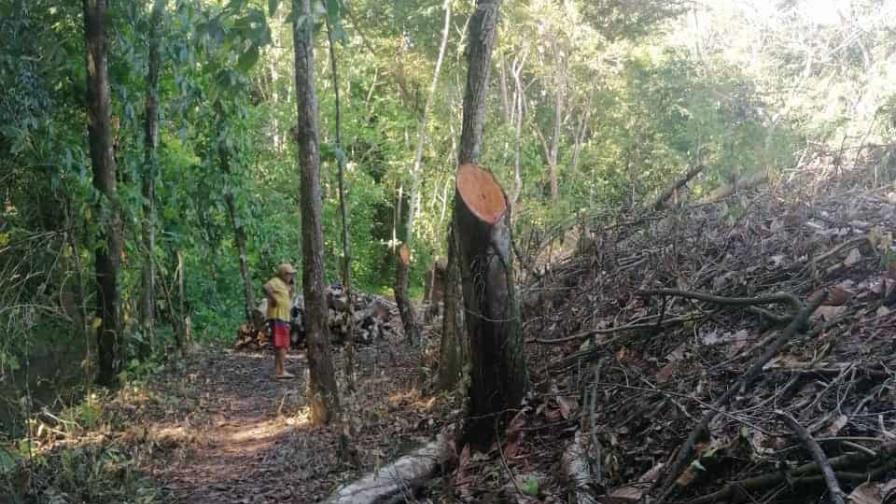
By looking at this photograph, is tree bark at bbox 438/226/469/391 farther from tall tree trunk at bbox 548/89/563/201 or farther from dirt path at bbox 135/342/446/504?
tall tree trunk at bbox 548/89/563/201

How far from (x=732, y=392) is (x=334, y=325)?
11.9m

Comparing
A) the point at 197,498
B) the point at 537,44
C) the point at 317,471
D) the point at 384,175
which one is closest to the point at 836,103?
the point at 537,44

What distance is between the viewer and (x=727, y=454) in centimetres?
380

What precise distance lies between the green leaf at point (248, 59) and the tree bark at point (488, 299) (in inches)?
73.6

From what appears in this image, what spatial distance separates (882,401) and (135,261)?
10222 millimetres

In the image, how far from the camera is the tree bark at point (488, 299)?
5.52m

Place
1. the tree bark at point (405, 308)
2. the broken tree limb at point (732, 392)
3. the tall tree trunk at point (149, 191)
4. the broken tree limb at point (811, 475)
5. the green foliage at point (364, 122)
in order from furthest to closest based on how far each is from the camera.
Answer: the tree bark at point (405, 308)
the tall tree trunk at point (149, 191)
the green foliage at point (364, 122)
the broken tree limb at point (732, 392)
the broken tree limb at point (811, 475)

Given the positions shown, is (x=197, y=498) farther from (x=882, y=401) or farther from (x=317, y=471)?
(x=882, y=401)

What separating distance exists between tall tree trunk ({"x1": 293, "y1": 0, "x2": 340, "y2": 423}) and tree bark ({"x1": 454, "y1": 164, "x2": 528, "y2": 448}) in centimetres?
287

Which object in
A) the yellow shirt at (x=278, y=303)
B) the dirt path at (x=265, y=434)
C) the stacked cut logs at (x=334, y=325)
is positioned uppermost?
the yellow shirt at (x=278, y=303)

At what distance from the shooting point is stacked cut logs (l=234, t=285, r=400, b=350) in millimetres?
15570

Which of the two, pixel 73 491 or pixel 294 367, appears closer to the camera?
pixel 73 491

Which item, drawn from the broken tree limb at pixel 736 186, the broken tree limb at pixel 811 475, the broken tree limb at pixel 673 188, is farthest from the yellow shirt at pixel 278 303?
the broken tree limb at pixel 811 475

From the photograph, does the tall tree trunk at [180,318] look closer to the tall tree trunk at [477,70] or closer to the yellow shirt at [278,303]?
the yellow shirt at [278,303]
